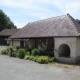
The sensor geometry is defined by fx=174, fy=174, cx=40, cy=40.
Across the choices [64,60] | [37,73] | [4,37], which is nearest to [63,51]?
[64,60]

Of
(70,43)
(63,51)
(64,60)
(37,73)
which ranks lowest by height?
(37,73)

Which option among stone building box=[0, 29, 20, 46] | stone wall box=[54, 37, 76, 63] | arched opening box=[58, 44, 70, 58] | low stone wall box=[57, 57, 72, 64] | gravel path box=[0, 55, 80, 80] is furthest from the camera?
stone building box=[0, 29, 20, 46]

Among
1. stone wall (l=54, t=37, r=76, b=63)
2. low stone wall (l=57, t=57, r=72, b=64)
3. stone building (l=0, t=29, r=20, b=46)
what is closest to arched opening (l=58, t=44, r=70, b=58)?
stone wall (l=54, t=37, r=76, b=63)

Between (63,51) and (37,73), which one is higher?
(63,51)

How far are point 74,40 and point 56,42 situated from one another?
220cm

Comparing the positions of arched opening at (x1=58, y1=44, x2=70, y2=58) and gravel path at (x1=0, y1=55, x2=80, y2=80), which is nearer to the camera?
gravel path at (x1=0, y1=55, x2=80, y2=80)

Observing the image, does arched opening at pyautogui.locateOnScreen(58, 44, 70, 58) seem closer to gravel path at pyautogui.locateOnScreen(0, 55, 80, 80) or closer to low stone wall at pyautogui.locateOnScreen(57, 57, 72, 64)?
low stone wall at pyautogui.locateOnScreen(57, 57, 72, 64)

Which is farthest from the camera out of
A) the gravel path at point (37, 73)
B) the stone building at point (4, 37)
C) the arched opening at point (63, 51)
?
the stone building at point (4, 37)

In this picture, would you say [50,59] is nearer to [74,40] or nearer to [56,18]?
[74,40]

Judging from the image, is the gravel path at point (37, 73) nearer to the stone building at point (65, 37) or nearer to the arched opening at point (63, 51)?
the stone building at point (65, 37)

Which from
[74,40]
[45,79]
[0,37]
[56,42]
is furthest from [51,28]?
[0,37]

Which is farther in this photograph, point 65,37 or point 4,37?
point 4,37

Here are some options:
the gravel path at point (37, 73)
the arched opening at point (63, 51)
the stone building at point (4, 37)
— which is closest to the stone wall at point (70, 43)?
the arched opening at point (63, 51)

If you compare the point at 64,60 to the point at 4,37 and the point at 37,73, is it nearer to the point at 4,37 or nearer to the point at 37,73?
the point at 37,73
